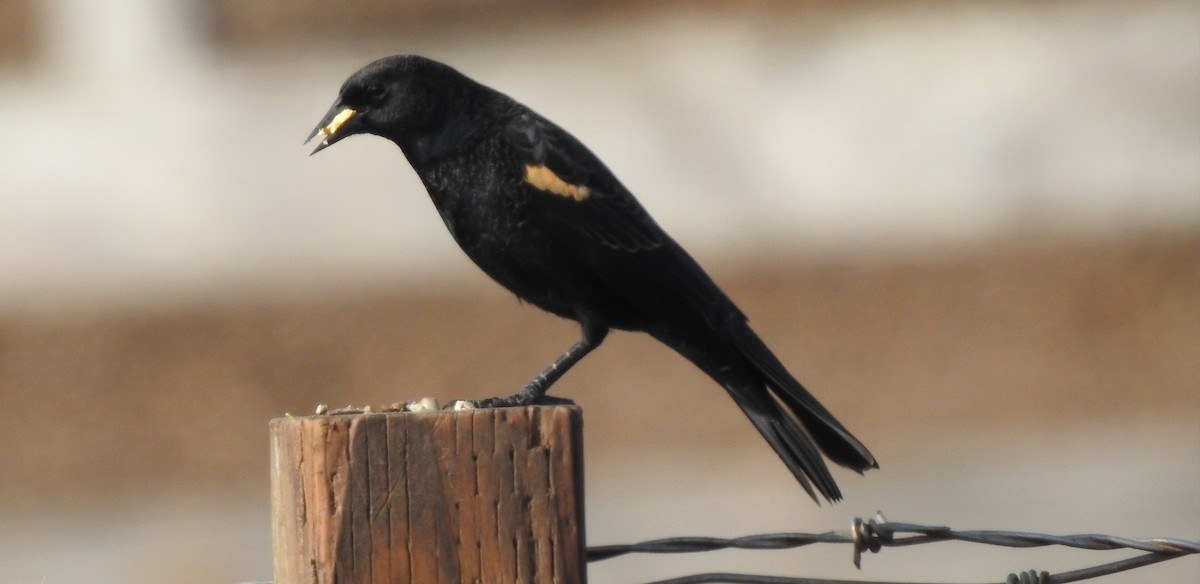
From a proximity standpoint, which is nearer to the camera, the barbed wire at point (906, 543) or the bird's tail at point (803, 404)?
the barbed wire at point (906, 543)

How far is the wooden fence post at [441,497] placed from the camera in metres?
2.34

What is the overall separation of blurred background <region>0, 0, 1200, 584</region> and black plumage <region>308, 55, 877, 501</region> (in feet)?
9.23

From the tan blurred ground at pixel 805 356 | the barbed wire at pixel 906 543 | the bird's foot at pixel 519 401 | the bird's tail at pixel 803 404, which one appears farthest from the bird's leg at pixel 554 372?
the tan blurred ground at pixel 805 356

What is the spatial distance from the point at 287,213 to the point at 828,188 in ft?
7.19

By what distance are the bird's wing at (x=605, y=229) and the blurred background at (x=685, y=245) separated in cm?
285

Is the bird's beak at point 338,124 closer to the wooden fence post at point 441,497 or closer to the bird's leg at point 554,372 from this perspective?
the bird's leg at point 554,372

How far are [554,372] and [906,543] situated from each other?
96 cm

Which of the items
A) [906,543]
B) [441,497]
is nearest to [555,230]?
[906,543]

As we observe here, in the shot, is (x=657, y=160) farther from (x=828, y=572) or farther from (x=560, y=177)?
(x=560, y=177)

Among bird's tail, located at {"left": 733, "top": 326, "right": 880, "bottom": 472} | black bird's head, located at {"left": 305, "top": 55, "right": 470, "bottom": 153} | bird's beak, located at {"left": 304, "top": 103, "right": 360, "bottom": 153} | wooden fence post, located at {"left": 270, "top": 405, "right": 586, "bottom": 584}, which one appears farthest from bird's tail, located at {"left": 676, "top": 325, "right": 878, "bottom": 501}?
wooden fence post, located at {"left": 270, "top": 405, "right": 586, "bottom": 584}

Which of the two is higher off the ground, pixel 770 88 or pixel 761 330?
pixel 770 88

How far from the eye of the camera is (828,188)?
6.66m

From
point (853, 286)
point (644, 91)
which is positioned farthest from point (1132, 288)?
point (644, 91)

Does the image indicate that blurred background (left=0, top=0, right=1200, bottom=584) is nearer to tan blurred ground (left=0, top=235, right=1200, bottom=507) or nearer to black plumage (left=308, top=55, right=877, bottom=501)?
tan blurred ground (left=0, top=235, right=1200, bottom=507)
